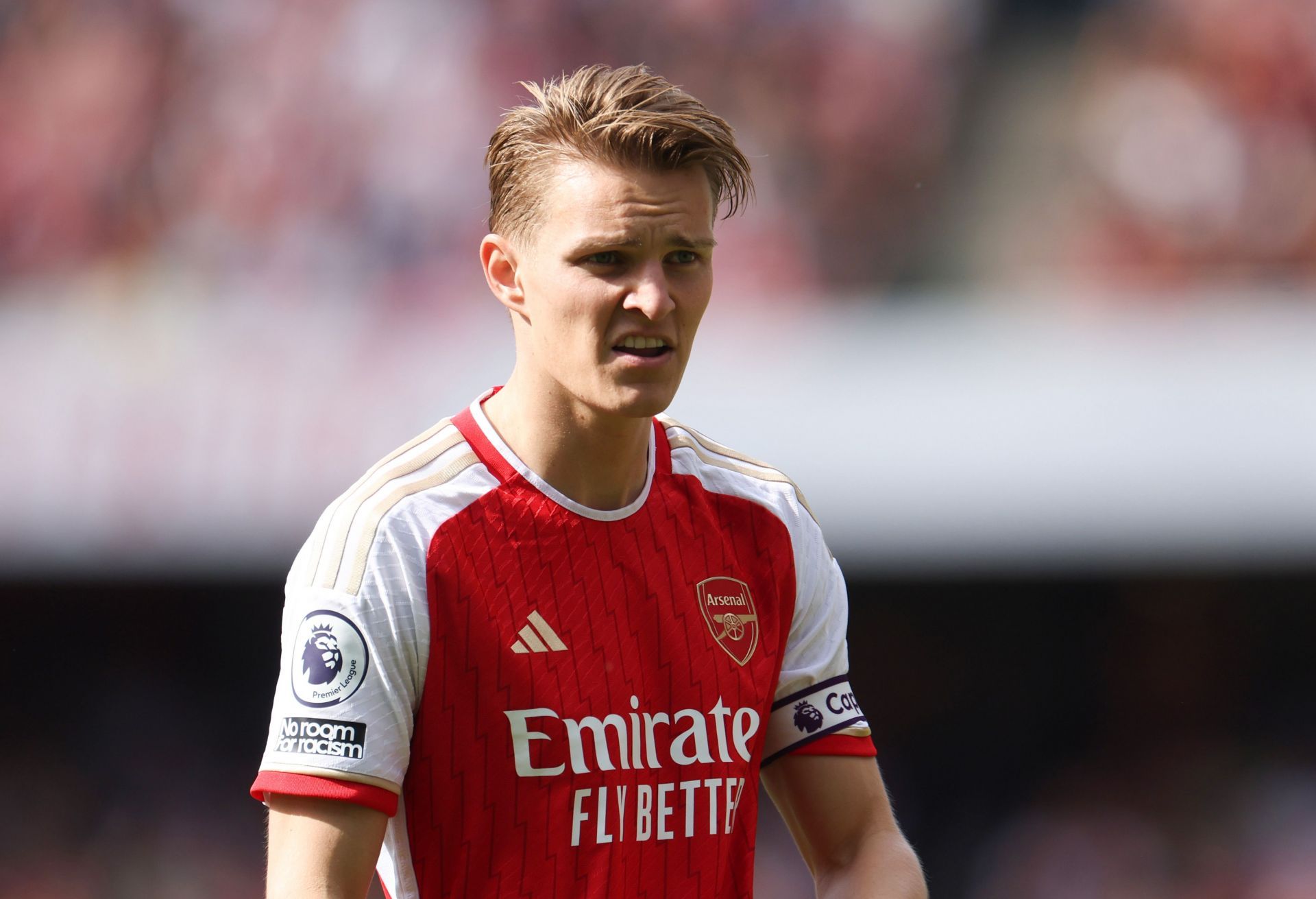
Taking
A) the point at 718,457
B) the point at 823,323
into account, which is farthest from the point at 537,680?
the point at 823,323

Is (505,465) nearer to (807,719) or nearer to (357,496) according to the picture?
(357,496)

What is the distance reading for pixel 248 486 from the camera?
661 centimetres

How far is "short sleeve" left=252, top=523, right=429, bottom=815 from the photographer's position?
194 centimetres

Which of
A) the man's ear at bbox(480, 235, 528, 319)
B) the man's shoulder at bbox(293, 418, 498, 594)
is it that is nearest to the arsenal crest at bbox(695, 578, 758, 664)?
the man's shoulder at bbox(293, 418, 498, 594)

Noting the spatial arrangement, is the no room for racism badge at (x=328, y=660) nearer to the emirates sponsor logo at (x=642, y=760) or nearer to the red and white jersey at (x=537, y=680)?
the red and white jersey at (x=537, y=680)

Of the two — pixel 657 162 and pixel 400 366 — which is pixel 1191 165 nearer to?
pixel 400 366

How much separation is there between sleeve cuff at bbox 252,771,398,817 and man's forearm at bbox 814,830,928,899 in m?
0.71

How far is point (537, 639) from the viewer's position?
212 centimetres

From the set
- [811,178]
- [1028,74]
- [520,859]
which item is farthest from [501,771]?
[1028,74]

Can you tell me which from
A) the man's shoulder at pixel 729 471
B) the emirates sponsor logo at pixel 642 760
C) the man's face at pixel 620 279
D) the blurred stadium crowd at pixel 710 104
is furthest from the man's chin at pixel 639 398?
the blurred stadium crowd at pixel 710 104

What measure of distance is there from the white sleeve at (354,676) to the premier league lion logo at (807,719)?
0.60 metres

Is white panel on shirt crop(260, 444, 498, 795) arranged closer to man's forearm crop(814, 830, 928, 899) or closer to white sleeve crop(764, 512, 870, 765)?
white sleeve crop(764, 512, 870, 765)

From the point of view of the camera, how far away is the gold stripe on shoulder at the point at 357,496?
201 centimetres

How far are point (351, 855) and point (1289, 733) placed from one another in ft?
23.0
